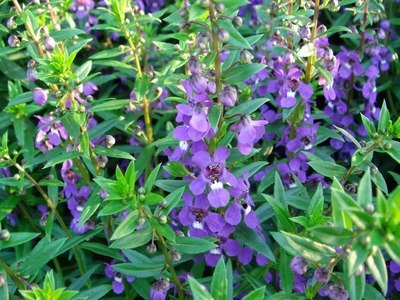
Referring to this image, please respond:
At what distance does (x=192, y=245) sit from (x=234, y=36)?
135 centimetres

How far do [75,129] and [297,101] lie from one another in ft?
5.72

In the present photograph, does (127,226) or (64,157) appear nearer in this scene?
(127,226)

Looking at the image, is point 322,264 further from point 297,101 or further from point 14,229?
point 14,229

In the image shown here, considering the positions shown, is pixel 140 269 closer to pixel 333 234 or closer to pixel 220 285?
pixel 220 285

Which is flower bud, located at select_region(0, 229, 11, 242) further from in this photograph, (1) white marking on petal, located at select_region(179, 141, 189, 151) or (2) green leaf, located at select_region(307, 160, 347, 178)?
(2) green leaf, located at select_region(307, 160, 347, 178)

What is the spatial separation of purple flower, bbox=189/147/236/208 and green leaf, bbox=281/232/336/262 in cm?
57

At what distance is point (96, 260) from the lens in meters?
4.84

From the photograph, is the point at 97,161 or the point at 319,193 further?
the point at 97,161

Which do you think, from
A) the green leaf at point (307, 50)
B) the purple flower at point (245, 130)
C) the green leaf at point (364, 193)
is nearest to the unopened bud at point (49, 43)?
the purple flower at point (245, 130)

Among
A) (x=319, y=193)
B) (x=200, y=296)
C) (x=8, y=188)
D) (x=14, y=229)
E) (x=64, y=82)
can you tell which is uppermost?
(x=64, y=82)

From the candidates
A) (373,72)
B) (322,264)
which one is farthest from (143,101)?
(322,264)

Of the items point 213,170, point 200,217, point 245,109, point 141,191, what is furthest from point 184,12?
point 200,217

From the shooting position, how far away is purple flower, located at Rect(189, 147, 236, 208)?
3.02 meters

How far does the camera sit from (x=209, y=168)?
3.05 meters
